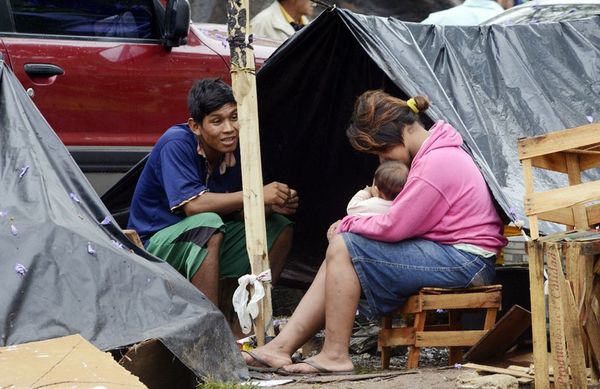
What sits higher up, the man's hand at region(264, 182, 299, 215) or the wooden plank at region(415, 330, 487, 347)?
the man's hand at region(264, 182, 299, 215)

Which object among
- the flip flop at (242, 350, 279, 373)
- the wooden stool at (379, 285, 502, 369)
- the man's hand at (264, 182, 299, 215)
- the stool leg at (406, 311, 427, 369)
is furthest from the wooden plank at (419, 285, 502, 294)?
the man's hand at (264, 182, 299, 215)

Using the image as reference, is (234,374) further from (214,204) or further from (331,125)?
(331,125)

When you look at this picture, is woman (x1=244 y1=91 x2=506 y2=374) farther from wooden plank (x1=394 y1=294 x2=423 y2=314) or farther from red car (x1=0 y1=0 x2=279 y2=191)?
red car (x1=0 y1=0 x2=279 y2=191)

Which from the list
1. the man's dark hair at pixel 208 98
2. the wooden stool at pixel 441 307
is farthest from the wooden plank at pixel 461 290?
the man's dark hair at pixel 208 98

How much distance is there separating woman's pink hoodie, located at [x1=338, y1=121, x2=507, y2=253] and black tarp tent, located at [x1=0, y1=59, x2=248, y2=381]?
0.89 metres

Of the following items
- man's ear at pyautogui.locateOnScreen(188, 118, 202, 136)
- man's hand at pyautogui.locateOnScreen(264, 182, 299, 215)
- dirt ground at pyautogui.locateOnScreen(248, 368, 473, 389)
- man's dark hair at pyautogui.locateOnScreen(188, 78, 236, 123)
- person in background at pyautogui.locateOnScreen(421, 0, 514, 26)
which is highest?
person in background at pyautogui.locateOnScreen(421, 0, 514, 26)

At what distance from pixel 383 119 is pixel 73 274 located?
5.38 ft

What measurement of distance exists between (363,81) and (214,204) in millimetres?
1178

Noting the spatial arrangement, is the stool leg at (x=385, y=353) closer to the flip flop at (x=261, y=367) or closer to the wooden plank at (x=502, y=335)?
the wooden plank at (x=502, y=335)

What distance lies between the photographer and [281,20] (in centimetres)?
910

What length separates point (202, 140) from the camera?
20.5ft

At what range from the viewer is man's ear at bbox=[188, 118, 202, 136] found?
20.3ft

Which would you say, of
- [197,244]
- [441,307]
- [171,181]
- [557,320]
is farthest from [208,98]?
[557,320]

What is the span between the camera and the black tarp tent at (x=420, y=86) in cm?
600
